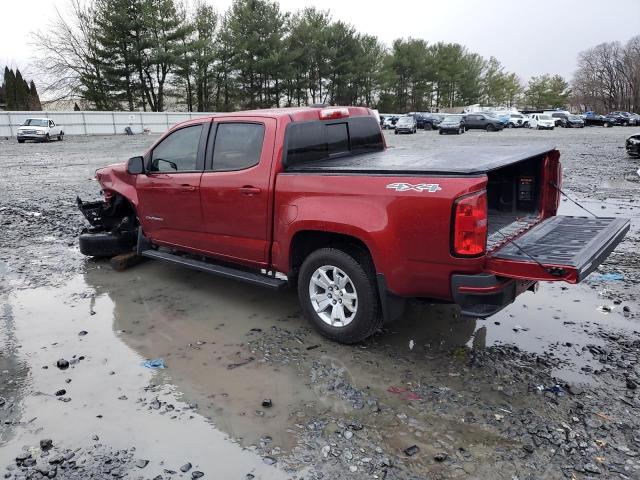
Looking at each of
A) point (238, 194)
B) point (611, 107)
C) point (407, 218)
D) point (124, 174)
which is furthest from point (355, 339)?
point (611, 107)

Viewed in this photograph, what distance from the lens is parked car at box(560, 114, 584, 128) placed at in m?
51.5

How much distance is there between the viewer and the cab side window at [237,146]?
4781mm

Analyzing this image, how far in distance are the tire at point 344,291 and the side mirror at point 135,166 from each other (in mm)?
2583

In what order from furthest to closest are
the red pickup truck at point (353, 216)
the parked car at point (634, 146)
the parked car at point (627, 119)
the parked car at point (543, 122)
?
the parked car at point (627, 119) → the parked car at point (543, 122) → the parked car at point (634, 146) → the red pickup truck at point (353, 216)

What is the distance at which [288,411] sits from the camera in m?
3.50

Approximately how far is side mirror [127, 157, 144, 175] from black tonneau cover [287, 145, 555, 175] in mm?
2246

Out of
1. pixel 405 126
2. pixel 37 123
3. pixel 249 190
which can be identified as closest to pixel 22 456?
pixel 249 190

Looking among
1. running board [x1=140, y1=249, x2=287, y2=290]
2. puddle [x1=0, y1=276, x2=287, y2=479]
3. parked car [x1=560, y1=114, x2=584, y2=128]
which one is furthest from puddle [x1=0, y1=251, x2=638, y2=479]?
parked car [x1=560, y1=114, x2=584, y2=128]

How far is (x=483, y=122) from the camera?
146 ft

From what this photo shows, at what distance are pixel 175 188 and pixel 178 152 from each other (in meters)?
0.40

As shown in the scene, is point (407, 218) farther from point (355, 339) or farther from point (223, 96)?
point (223, 96)

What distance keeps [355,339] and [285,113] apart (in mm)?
2086

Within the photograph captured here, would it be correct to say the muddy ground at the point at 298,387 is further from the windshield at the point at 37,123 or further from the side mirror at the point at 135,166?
the windshield at the point at 37,123

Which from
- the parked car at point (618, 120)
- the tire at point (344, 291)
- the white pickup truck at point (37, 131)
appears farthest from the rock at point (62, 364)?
the parked car at point (618, 120)
